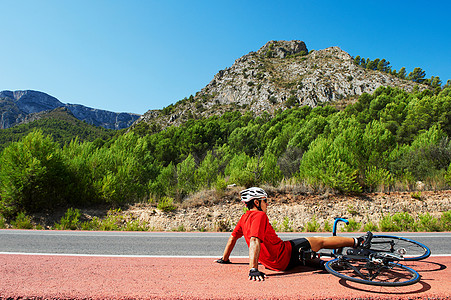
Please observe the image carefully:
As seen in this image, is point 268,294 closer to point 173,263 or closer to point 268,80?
point 173,263

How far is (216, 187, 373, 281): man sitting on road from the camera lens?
9.25 ft

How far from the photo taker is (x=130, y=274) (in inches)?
121

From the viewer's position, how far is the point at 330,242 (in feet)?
10.2

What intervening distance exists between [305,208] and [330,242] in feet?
29.8

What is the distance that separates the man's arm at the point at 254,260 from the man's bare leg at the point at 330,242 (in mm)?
843

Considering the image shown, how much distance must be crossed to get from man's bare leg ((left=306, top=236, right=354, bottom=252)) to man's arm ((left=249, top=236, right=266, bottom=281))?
843mm

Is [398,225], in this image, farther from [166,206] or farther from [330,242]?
[166,206]

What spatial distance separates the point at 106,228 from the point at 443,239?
9437 mm

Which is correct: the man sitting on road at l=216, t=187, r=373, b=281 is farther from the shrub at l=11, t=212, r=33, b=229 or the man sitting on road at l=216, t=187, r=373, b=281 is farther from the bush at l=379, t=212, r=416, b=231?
the shrub at l=11, t=212, r=33, b=229

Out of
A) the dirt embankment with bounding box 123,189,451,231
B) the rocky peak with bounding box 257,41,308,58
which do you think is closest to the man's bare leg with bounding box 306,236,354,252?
the dirt embankment with bounding box 123,189,451,231

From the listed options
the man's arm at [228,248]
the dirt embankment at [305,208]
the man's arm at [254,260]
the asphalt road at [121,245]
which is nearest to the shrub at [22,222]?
the asphalt road at [121,245]

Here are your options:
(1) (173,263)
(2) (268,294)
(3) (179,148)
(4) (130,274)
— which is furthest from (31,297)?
(3) (179,148)

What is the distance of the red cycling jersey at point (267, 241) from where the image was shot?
285 cm

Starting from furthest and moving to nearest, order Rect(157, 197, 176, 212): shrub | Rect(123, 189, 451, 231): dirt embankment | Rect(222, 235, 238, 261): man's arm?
Rect(123, 189, 451, 231): dirt embankment → Rect(157, 197, 176, 212): shrub → Rect(222, 235, 238, 261): man's arm
